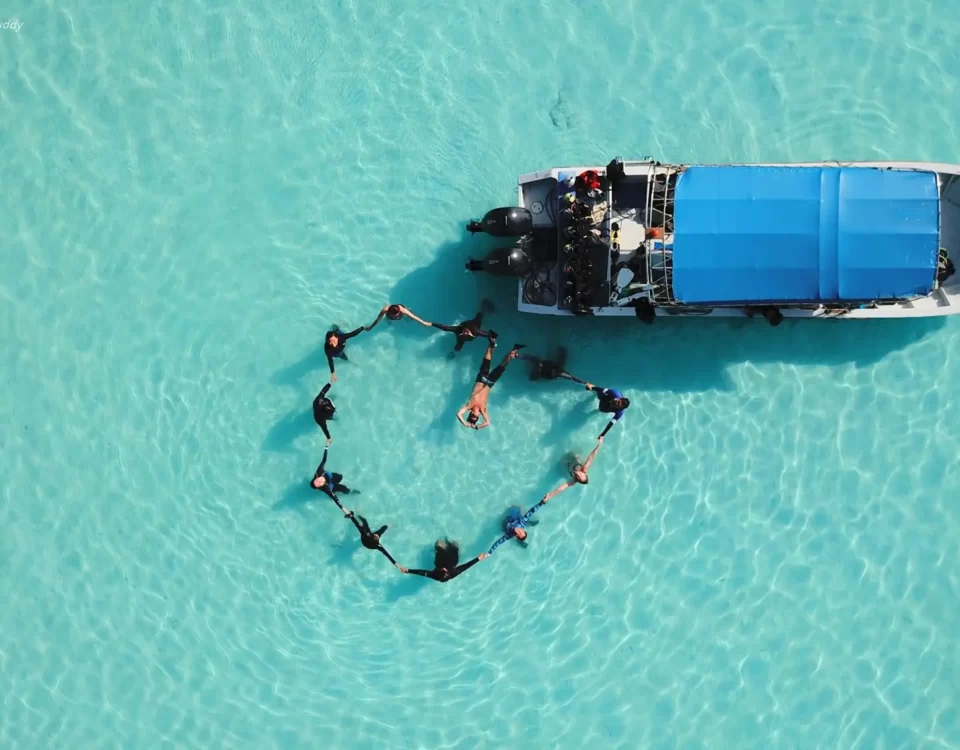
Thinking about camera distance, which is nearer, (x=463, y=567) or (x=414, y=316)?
(x=414, y=316)

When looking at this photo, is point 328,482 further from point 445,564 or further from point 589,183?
point 589,183

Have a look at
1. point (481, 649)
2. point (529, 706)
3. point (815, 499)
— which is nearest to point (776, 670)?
point (815, 499)

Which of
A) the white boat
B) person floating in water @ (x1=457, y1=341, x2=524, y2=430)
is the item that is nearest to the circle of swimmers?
person floating in water @ (x1=457, y1=341, x2=524, y2=430)

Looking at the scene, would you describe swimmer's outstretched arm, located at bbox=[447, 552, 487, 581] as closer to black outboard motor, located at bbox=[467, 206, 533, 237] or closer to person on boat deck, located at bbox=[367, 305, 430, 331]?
person on boat deck, located at bbox=[367, 305, 430, 331]

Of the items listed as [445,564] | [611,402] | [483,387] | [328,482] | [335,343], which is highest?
[611,402]

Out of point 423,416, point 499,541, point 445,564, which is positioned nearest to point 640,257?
point 423,416

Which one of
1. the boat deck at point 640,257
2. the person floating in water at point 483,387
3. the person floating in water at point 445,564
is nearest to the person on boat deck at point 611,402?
the boat deck at point 640,257
